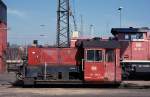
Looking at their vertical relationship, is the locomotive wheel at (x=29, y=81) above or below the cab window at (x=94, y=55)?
below

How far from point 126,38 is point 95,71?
1100 centimetres

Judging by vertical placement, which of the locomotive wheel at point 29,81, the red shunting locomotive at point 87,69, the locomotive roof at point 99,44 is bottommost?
the locomotive wheel at point 29,81

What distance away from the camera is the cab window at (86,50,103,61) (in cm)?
2923

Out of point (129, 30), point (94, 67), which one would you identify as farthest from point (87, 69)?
point (129, 30)

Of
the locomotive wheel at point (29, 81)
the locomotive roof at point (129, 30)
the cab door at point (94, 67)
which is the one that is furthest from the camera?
the locomotive roof at point (129, 30)

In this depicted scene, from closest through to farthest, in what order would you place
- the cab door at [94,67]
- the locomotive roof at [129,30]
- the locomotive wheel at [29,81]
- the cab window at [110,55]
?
the cab door at [94,67] → the locomotive wheel at [29,81] → the cab window at [110,55] → the locomotive roof at [129,30]

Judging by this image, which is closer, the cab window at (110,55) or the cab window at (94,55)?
the cab window at (94,55)

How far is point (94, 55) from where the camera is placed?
96.2 ft

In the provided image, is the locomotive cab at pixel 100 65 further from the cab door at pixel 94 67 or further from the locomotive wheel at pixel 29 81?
the locomotive wheel at pixel 29 81

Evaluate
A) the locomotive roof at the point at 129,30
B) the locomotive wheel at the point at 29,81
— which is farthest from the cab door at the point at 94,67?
the locomotive roof at the point at 129,30

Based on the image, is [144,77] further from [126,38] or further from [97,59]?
[97,59]

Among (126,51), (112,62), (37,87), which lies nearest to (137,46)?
(126,51)

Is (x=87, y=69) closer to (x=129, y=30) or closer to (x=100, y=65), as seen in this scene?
(x=100, y=65)

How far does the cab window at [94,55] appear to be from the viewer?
29.2 m
